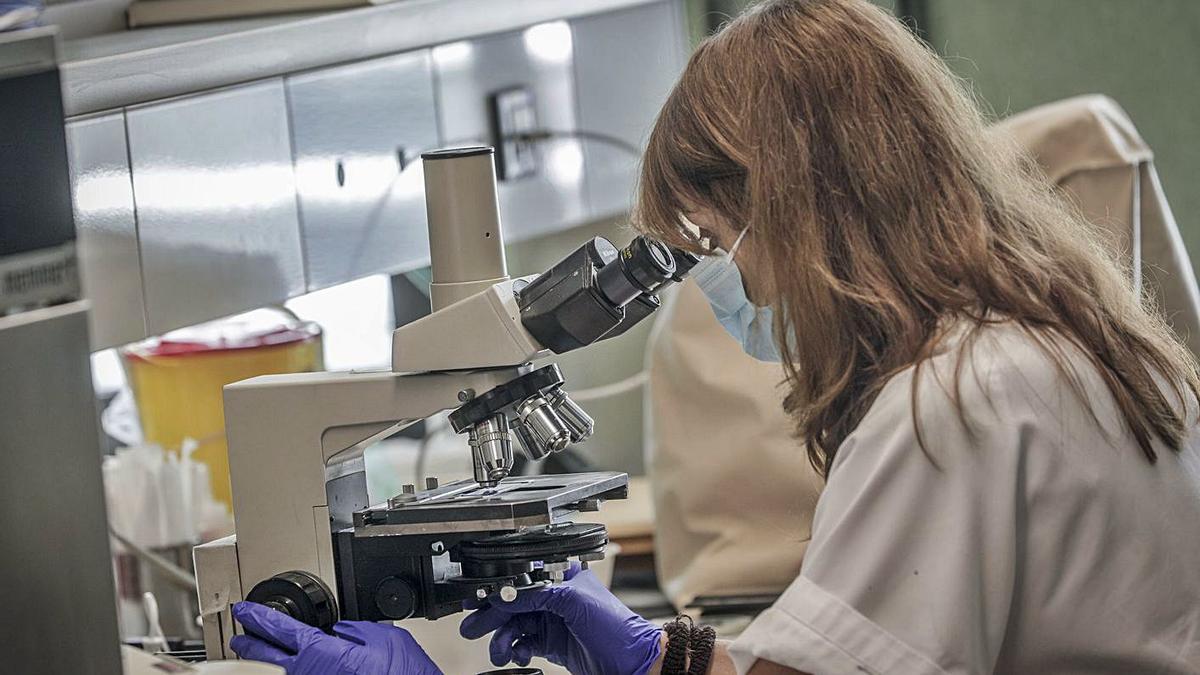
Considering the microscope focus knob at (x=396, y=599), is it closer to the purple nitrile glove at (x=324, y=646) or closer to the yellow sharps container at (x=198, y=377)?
the purple nitrile glove at (x=324, y=646)

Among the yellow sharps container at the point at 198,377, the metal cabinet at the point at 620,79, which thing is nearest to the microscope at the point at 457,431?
the yellow sharps container at the point at 198,377

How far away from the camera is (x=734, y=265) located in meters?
1.33

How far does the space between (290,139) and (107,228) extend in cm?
31

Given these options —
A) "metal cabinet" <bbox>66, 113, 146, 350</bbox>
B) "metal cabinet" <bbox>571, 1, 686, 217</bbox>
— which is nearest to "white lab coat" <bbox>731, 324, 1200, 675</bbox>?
"metal cabinet" <bbox>66, 113, 146, 350</bbox>

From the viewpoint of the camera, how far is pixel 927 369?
1.11 meters

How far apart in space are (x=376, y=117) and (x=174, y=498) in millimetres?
566

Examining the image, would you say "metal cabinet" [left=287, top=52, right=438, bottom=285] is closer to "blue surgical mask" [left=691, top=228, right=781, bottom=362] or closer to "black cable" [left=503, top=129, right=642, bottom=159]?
"black cable" [left=503, top=129, right=642, bottom=159]

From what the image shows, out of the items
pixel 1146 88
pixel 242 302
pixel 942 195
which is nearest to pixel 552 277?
pixel 942 195

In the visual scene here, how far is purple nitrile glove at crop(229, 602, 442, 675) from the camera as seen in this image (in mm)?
1229

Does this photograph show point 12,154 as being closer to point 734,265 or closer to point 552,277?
point 552,277

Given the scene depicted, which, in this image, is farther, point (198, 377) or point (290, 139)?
point (198, 377)

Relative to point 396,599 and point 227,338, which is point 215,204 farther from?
point 396,599

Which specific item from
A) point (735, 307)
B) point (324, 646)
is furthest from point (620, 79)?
point (324, 646)

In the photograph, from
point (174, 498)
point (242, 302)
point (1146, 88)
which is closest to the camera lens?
point (242, 302)
